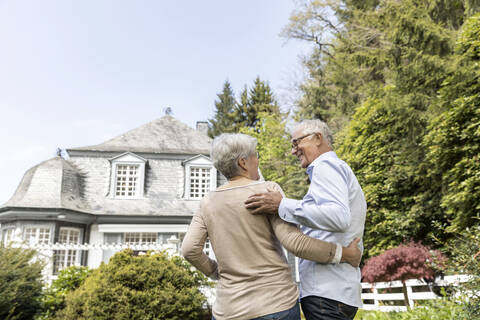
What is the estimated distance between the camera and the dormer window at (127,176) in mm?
15234

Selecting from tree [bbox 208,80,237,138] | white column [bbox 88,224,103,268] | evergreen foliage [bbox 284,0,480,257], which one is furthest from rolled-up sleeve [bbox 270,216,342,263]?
tree [bbox 208,80,237,138]

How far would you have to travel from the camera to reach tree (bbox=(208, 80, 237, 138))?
112ft

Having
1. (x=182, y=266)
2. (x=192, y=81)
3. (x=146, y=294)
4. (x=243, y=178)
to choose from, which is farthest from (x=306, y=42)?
(x=243, y=178)

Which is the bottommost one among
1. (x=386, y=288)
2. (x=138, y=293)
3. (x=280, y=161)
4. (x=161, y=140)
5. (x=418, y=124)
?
(x=386, y=288)

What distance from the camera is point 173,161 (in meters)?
16.3

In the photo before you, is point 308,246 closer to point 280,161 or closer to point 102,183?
point 102,183

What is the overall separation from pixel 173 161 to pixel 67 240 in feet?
17.7

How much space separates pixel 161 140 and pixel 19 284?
11236 millimetres

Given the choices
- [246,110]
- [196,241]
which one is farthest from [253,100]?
[196,241]

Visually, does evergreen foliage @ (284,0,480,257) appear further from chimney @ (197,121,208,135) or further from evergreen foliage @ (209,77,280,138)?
evergreen foliage @ (209,77,280,138)

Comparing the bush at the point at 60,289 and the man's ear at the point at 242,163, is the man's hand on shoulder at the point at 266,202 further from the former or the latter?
the bush at the point at 60,289

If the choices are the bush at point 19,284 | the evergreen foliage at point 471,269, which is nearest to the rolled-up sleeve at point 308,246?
the evergreen foliage at point 471,269

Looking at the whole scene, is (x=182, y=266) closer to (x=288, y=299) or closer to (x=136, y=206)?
(x=288, y=299)

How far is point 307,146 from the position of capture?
6.78 feet
